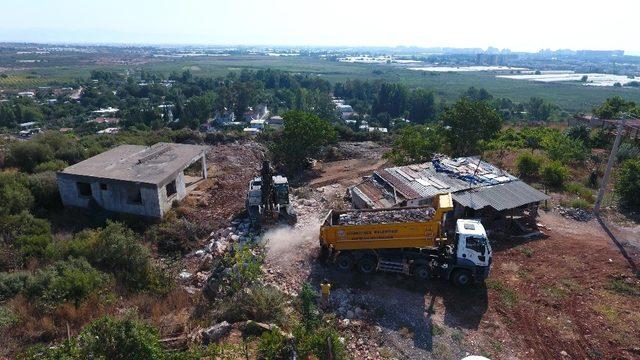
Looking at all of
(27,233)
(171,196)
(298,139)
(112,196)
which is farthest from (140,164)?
(298,139)

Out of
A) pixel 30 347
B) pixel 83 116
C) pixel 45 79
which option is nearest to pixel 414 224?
pixel 30 347

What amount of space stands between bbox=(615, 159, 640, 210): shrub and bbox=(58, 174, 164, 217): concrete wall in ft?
76.6

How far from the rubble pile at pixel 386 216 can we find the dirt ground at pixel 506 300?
195 centimetres

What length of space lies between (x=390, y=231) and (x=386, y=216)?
1.25m

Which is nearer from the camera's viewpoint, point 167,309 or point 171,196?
point 167,309

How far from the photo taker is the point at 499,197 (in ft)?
60.7

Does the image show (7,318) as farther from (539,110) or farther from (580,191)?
(539,110)

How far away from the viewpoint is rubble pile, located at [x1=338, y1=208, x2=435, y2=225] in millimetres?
14664

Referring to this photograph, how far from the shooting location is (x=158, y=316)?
39.4 ft

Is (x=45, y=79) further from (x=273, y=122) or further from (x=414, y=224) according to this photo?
(x=414, y=224)

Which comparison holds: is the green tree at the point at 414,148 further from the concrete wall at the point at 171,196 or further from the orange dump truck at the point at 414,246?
the concrete wall at the point at 171,196

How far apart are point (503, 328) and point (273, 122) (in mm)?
58440

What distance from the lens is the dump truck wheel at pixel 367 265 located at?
1436cm

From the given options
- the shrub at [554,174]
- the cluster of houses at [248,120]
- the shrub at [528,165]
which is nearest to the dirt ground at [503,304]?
the shrub at [554,174]
